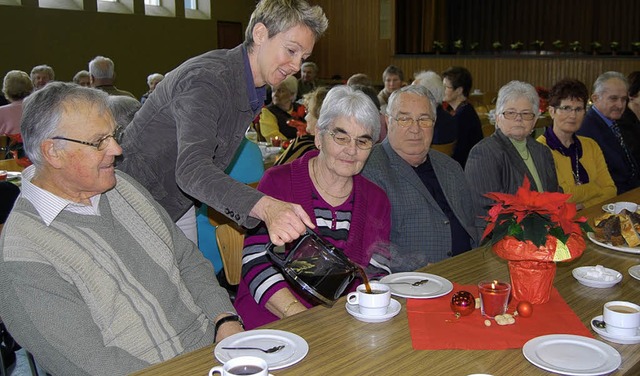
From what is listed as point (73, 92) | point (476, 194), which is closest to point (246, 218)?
point (73, 92)

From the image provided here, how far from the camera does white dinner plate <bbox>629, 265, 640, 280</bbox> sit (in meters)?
2.07

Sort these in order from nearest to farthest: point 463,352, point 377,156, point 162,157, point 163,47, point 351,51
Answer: point 463,352 → point 162,157 → point 377,156 → point 163,47 → point 351,51

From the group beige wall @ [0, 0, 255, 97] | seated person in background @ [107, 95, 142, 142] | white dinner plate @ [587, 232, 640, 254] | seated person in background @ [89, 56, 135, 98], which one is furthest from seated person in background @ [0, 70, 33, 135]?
white dinner plate @ [587, 232, 640, 254]

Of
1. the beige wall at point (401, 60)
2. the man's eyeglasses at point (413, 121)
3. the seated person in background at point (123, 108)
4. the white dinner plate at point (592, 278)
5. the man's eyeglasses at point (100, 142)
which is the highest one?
the beige wall at point (401, 60)

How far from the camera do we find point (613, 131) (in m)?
4.34

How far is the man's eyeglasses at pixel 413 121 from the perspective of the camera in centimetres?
285

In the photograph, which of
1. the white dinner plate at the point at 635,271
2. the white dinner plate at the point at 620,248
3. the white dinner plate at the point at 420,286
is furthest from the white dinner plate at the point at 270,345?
the white dinner plate at the point at 620,248

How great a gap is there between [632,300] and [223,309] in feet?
4.19

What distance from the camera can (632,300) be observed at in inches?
74.7

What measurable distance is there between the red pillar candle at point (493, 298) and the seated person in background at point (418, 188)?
84 centimetres

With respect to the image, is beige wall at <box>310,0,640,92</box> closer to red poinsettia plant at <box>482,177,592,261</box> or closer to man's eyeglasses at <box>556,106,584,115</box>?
man's eyeglasses at <box>556,106,584,115</box>

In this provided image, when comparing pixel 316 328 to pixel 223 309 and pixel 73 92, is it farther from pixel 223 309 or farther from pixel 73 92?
pixel 73 92

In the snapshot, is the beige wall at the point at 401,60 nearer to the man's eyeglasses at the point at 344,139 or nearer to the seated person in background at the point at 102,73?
the seated person in background at the point at 102,73

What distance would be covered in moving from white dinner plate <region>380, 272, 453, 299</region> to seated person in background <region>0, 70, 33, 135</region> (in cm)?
521
